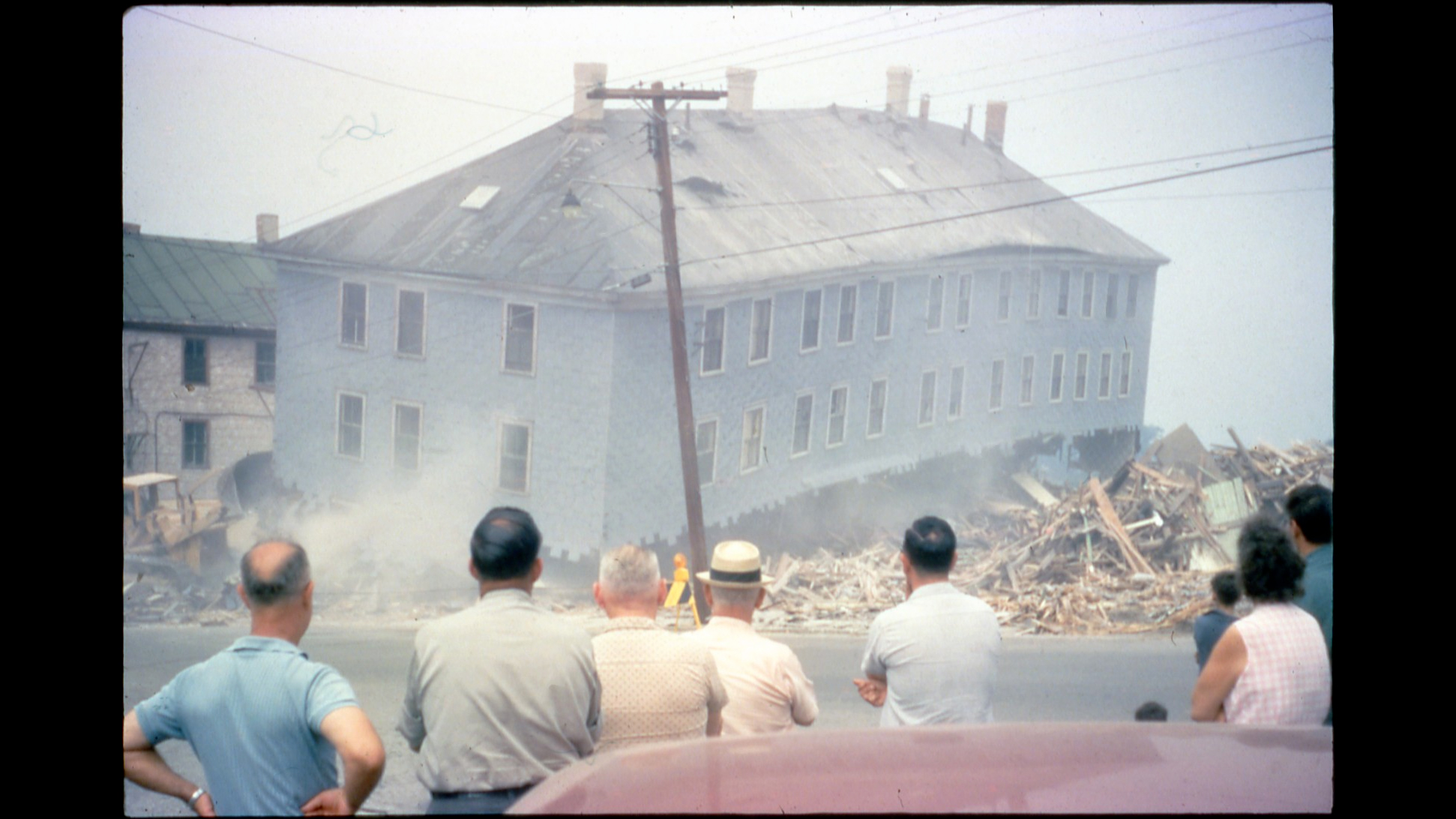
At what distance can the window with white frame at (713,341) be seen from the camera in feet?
21.9

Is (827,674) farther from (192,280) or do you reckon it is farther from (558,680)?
(558,680)

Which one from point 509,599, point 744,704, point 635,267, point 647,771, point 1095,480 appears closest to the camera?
point 647,771

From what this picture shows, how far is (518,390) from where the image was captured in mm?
6156

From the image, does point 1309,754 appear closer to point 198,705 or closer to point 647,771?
point 647,771

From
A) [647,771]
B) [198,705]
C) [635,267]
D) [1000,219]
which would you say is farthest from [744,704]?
[1000,219]

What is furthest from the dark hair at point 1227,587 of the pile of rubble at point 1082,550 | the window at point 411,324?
the window at point 411,324

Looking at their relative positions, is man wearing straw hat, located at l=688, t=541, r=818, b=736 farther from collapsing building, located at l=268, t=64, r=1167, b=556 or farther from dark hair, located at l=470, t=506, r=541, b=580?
collapsing building, located at l=268, t=64, r=1167, b=556

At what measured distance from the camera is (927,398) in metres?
6.69

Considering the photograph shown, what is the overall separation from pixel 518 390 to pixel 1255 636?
4099 mm

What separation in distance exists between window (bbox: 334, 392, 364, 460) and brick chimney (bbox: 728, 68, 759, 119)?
108 inches

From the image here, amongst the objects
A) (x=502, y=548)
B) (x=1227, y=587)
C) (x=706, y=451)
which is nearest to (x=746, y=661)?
(x=502, y=548)

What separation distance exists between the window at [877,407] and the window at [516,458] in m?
2.14

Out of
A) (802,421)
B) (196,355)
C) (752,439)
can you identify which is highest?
(196,355)

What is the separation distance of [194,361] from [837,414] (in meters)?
3.75
